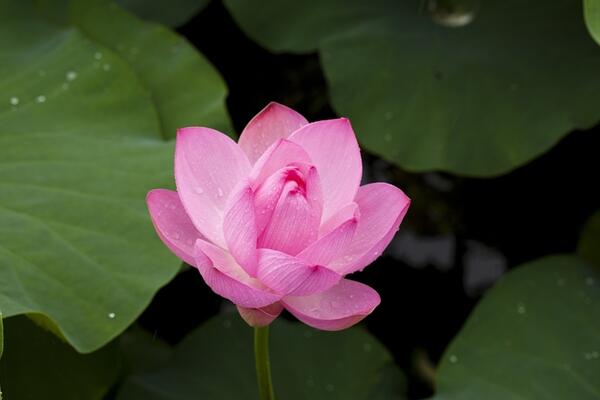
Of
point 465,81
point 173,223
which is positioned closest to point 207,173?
point 173,223

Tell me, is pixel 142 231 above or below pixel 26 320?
above

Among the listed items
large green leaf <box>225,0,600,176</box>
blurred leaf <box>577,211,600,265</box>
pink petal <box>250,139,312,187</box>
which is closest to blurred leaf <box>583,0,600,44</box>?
large green leaf <box>225,0,600,176</box>

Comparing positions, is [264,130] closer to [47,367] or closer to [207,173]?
[207,173]

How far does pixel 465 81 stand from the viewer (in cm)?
143

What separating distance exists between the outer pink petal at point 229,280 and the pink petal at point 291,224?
0.03 m

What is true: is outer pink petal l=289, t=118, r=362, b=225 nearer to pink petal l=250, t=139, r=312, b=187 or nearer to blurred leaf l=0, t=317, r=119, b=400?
pink petal l=250, t=139, r=312, b=187

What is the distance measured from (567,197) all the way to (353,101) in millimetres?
652

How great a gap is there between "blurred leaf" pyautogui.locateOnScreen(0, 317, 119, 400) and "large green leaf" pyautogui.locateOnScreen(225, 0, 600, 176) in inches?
21.8

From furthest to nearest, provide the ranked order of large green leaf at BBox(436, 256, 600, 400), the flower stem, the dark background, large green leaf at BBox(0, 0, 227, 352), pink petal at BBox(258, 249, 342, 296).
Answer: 1. the dark background
2. large green leaf at BBox(436, 256, 600, 400)
3. large green leaf at BBox(0, 0, 227, 352)
4. the flower stem
5. pink petal at BBox(258, 249, 342, 296)

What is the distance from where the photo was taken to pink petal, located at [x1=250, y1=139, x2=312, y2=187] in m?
0.74

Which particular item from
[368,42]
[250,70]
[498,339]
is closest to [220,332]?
[498,339]

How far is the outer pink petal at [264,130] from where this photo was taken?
840mm

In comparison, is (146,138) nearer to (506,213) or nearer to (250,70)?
(250,70)

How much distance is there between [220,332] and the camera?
1.35 m
